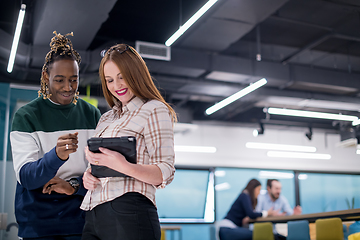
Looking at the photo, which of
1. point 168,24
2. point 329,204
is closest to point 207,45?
point 168,24

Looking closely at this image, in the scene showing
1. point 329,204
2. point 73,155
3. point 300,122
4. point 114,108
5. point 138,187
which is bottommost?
point 329,204

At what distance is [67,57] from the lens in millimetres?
1471

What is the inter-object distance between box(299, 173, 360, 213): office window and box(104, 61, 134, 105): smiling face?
32.4 ft

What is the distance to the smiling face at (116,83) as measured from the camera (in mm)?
1288

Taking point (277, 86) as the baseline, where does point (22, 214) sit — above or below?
below

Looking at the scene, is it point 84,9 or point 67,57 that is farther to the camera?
point 84,9

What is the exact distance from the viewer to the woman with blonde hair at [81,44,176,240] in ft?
3.59

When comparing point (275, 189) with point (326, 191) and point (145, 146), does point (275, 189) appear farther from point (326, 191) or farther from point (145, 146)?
point (145, 146)

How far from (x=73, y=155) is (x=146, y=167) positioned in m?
0.45

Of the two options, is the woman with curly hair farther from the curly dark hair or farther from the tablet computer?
the tablet computer

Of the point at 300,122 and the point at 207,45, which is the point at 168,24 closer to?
the point at 207,45

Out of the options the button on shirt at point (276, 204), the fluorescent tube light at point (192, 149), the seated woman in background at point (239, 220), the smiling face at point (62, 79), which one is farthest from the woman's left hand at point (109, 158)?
the fluorescent tube light at point (192, 149)

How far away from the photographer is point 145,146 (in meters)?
1.21

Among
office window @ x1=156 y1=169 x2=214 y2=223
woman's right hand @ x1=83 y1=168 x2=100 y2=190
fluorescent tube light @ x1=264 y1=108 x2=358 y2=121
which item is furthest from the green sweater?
office window @ x1=156 y1=169 x2=214 y2=223
